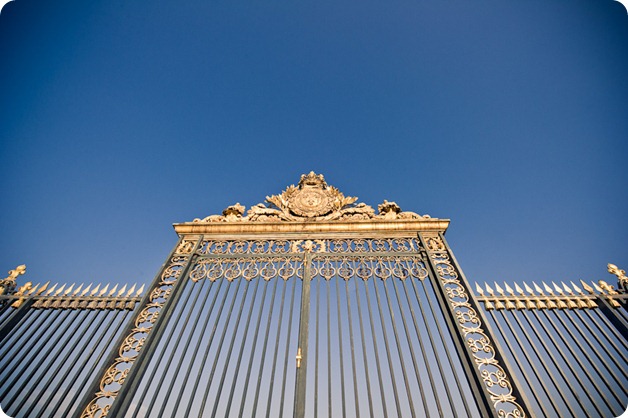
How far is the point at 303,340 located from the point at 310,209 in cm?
292

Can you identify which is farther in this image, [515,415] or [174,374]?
[174,374]

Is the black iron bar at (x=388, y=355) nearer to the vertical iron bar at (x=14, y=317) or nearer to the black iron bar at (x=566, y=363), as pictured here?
the black iron bar at (x=566, y=363)

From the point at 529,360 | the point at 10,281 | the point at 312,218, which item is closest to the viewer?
the point at 529,360

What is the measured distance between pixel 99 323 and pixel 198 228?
2369 mm

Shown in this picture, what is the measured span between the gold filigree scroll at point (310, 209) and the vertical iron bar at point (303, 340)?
3.44 ft

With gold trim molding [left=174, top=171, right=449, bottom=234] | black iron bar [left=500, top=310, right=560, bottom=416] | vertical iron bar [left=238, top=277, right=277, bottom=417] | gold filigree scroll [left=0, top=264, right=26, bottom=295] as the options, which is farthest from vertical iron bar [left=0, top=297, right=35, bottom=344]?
black iron bar [left=500, top=310, right=560, bottom=416]

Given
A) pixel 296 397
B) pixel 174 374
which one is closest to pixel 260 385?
pixel 296 397

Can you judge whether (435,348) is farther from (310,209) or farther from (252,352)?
(310,209)

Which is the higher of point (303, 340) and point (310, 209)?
point (310, 209)

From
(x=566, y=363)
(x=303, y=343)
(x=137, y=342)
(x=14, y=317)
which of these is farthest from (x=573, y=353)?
(x=14, y=317)

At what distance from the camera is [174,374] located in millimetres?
4457

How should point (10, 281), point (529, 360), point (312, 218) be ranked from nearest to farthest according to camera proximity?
point (529, 360), point (10, 281), point (312, 218)

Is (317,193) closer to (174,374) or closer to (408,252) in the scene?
(408,252)

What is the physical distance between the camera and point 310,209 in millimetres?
7004
